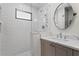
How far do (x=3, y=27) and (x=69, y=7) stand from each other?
5.25 ft

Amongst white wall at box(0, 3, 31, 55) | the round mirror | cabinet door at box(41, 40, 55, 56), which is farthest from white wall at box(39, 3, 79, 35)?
white wall at box(0, 3, 31, 55)

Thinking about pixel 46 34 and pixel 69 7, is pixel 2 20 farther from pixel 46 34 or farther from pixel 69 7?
pixel 69 7

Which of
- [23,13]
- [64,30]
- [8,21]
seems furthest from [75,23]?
[8,21]

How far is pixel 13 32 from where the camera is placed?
2291 millimetres

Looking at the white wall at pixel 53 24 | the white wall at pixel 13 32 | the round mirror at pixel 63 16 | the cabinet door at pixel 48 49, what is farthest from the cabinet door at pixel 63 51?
the white wall at pixel 13 32

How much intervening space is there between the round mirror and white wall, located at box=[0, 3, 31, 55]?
2.96ft

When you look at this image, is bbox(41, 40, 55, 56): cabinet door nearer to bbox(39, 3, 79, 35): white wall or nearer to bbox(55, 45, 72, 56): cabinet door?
bbox(55, 45, 72, 56): cabinet door

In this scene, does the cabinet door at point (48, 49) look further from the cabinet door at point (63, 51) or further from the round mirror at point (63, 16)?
the round mirror at point (63, 16)

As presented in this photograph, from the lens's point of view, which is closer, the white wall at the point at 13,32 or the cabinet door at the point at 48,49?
the cabinet door at the point at 48,49

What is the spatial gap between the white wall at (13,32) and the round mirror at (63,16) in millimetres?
903

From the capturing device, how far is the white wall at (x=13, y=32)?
209 centimetres

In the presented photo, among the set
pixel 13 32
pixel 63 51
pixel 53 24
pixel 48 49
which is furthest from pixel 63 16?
pixel 13 32

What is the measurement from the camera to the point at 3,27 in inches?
80.2

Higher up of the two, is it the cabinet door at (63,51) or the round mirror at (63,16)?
the round mirror at (63,16)
